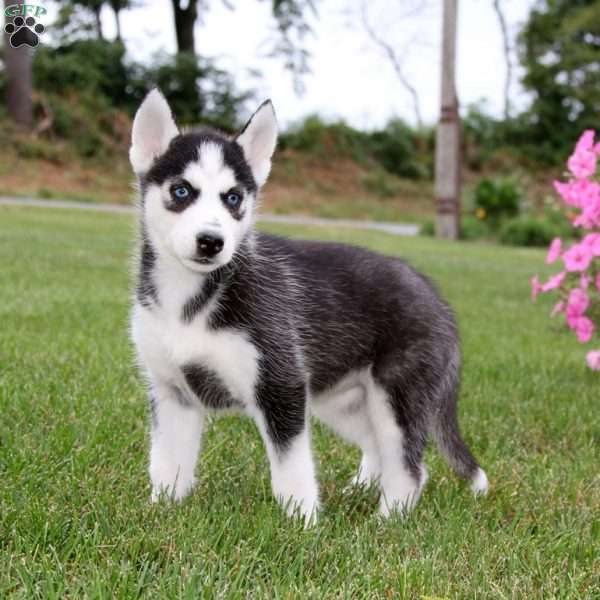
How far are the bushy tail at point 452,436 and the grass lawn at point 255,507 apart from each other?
0.08 m

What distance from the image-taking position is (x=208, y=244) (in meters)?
2.82

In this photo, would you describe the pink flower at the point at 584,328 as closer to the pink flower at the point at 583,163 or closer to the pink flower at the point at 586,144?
the pink flower at the point at 583,163

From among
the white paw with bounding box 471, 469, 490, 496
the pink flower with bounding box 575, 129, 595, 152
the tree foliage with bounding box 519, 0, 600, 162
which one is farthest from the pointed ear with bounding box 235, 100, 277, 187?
the tree foliage with bounding box 519, 0, 600, 162

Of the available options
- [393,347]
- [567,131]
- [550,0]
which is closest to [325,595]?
[393,347]

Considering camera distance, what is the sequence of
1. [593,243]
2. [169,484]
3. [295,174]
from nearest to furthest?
[169,484] < [593,243] < [295,174]

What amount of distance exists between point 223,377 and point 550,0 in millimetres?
37519

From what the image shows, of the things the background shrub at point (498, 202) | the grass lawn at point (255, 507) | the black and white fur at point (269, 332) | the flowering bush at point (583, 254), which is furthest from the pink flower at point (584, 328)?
the background shrub at point (498, 202)

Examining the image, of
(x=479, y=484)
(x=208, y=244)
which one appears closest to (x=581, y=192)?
(x=479, y=484)

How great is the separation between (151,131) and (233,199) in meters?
0.45

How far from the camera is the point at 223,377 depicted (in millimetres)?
3064

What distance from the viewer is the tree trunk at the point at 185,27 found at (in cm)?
3117

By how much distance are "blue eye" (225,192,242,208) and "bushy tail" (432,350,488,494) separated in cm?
125

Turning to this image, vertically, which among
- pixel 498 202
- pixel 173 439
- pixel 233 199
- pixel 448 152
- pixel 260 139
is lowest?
pixel 498 202

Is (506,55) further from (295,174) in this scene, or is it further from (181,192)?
(181,192)
